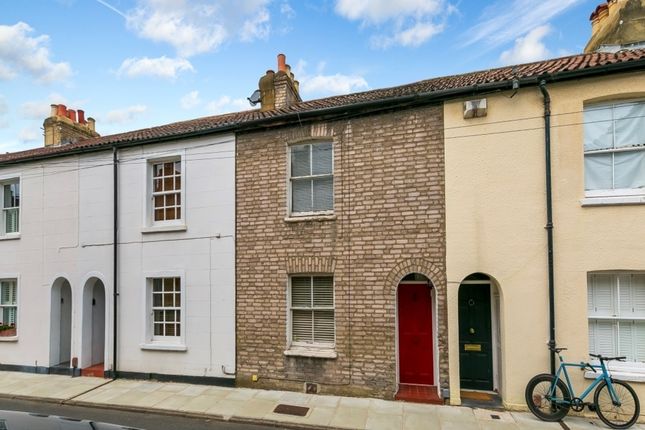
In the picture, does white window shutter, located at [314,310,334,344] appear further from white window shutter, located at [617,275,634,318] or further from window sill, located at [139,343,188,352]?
white window shutter, located at [617,275,634,318]

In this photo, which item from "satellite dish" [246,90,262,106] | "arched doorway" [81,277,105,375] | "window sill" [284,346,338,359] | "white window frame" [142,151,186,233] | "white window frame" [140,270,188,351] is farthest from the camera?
"satellite dish" [246,90,262,106]

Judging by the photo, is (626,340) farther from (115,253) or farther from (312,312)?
(115,253)

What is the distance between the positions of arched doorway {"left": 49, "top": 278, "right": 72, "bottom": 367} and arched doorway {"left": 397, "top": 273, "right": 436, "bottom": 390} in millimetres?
9237

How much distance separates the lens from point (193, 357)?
877 centimetres

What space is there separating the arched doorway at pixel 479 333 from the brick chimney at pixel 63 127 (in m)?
14.7

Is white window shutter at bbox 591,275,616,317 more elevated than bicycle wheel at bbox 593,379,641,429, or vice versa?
white window shutter at bbox 591,275,616,317

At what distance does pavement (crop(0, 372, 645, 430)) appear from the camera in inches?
248

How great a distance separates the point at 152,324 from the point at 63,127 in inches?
360

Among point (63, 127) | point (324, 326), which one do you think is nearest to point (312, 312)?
point (324, 326)

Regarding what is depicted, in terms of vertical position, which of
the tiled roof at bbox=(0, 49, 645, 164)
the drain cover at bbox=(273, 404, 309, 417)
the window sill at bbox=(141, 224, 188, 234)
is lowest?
the drain cover at bbox=(273, 404, 309, 417)

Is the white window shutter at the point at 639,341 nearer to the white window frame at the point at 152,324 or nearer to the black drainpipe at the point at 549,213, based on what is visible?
the black drainpipe at the point at 549,213

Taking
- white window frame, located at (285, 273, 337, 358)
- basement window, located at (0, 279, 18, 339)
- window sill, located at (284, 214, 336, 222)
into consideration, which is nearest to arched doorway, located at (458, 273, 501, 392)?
white window frame, located at (285, 273, 337, 358)

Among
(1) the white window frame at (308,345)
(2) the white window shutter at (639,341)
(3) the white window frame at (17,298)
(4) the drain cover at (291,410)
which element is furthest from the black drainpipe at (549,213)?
(3) the white window frame at (17,298)

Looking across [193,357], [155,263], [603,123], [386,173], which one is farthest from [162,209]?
[603,123]
